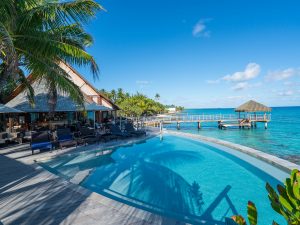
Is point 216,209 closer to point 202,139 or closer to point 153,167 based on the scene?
point 153,167

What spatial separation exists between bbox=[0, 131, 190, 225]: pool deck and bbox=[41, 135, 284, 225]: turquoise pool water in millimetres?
775

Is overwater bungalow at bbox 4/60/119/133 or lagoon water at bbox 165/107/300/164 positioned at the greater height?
overwater bungalow at bbox 4/60/119/133

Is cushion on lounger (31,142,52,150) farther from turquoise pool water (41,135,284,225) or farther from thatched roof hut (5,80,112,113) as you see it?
thatched roof hut (5,80,112,113)

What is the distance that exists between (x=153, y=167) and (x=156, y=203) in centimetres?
353

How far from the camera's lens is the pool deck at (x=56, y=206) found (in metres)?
3.95

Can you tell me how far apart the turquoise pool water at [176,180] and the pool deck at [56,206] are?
2.54 feet

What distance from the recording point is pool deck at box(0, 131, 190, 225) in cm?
395

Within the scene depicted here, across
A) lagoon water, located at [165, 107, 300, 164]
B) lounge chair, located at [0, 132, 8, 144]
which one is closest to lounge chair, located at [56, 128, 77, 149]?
lounge chair, located at [0, 132, 8, 144]

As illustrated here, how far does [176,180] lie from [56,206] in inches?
157

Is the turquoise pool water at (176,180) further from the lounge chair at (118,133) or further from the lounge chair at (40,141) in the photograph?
the lounge chair at (118,133)

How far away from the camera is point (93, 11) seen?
7.04m

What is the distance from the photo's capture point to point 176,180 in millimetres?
7453

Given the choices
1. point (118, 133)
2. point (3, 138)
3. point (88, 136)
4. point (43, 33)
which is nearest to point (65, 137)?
point (88, 136)

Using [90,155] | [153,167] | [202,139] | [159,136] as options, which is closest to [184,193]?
[153,167]
